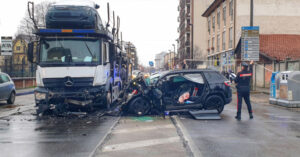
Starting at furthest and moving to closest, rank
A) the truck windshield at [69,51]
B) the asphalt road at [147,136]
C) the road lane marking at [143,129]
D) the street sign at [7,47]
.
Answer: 1. the street sign at [7,47]
2. the truck windshield at [69,51]
3. the road lane marking at [143,129]
4. the asphalt road at [147,136]

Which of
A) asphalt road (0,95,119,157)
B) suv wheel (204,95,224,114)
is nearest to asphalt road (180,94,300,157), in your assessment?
suv wheel (204,95,224,114)

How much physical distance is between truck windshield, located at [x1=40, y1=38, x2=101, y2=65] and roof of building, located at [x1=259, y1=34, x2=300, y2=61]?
23209 mm

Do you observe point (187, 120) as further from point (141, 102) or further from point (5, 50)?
point (5, 50)

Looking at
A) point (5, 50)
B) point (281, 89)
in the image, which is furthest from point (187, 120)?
point (5, 50)

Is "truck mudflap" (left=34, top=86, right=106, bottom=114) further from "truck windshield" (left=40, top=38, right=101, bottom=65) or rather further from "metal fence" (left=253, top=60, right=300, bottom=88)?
"metal fence" (left=253, top=60, right=300, bottom=88)

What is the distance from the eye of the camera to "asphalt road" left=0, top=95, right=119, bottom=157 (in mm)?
5500

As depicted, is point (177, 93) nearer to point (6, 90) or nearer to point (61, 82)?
point (61, 82)

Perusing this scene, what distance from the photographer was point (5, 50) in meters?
17.0

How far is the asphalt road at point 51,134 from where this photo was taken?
5.50 meters

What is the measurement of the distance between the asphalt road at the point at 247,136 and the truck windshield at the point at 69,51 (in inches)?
145

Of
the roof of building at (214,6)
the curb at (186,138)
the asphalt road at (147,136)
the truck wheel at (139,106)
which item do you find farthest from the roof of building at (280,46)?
the curb at (186,138)

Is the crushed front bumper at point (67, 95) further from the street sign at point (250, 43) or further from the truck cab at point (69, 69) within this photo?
the street sign at point (250, 43)

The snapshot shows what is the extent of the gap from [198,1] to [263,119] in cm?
5746

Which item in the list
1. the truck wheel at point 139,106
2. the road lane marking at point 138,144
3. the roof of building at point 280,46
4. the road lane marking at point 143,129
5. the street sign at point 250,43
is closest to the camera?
the road lane marking at point 138,144
